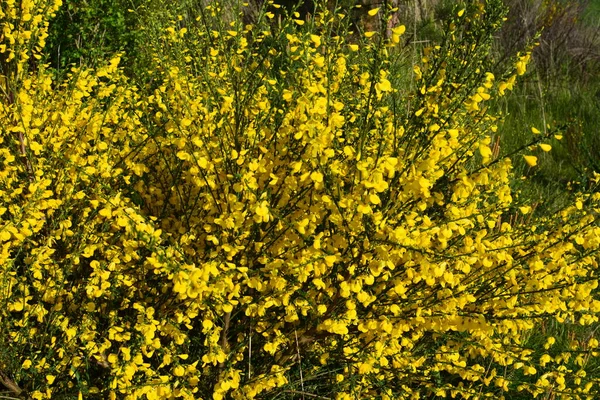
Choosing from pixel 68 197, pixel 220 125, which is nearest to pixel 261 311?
pixel 220 125

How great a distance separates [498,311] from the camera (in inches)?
96.7

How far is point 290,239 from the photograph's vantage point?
2.42 metres

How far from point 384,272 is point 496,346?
0.61 metres

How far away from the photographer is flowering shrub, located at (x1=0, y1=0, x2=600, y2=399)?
7.00 ft

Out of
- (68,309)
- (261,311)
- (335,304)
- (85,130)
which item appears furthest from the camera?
(85,130)

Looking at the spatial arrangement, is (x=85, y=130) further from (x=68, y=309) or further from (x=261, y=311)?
(x=261, y=311)

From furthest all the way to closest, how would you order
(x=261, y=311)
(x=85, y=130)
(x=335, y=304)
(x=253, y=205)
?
1. (x=85, y=130)
2. (x=335, y=304)
3. (x=261, y=311)
4. (x=253, y=205)

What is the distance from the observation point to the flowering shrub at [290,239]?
7.00ft

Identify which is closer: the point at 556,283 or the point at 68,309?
the point at 556,283

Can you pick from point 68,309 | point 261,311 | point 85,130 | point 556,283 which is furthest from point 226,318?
point 556,283

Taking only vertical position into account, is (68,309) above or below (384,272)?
below

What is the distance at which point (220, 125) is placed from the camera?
90.6 inches

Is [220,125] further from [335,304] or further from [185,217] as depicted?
[335,304]

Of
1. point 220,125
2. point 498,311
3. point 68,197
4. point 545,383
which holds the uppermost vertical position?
point 220,125
